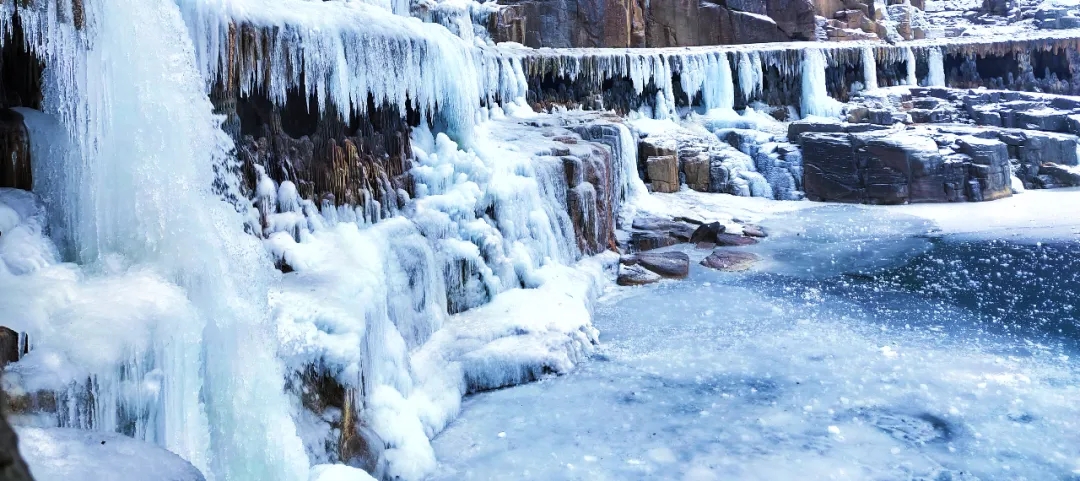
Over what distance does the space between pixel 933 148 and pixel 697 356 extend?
35.9ft

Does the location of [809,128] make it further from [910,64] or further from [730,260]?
[910,64]

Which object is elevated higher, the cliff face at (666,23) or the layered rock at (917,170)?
the cliff face at (666,23)

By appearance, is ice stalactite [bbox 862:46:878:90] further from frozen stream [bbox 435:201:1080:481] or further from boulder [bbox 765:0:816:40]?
frozen stream [bbox 435:201:1080:481]

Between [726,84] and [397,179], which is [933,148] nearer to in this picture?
[726,84]

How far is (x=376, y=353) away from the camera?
5.34 metres

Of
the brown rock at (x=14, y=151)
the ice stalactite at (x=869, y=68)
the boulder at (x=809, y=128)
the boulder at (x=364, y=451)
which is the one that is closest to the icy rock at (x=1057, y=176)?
the boulder at (x=809, y=128)

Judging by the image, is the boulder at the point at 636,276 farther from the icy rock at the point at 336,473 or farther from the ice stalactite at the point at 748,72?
the ice stalactite at the point at 748,72

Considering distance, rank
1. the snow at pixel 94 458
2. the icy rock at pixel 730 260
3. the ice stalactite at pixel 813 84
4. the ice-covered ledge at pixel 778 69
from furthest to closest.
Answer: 1. the ice stalactite at pixel 813 84
2. the ice-covered ledge at pixel 778 69
3. the icy rock at pixel 730 260
4. the snow at pixel 94 458

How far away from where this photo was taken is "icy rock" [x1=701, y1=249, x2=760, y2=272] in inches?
412

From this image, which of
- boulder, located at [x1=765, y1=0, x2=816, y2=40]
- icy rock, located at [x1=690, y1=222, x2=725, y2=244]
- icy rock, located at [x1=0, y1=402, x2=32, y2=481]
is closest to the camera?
icy rock, located at [x1=0, y1=402, x2=32, y2=481]

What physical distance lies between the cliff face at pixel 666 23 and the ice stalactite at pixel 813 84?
11.0 feet

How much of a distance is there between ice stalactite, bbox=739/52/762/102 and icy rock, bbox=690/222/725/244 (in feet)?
32.6

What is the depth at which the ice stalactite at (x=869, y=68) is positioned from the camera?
22422mm

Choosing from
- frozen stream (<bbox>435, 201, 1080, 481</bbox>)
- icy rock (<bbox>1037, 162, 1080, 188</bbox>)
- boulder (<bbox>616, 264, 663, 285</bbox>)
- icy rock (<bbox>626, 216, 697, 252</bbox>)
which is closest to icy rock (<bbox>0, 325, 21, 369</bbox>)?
frozen stream (<bbox>435, 201, 1080, 481</bbox>)
